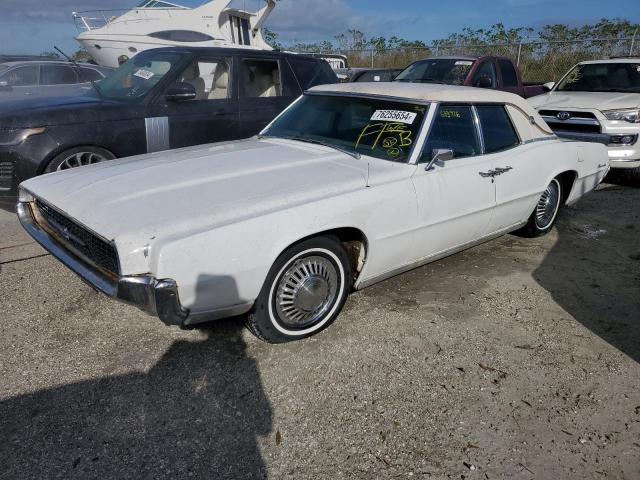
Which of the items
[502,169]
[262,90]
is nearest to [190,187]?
[502,169]

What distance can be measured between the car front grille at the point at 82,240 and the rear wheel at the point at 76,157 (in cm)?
163

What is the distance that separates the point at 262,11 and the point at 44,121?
1250 cm

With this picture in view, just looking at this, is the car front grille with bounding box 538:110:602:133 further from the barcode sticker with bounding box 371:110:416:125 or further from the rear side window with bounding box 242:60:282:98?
the barcode sticker with bounding box 371:110:416:125

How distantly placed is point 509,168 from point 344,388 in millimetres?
2429

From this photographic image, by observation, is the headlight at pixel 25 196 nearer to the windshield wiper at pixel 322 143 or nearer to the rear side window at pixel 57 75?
the windshield wiper at pixel 322 143

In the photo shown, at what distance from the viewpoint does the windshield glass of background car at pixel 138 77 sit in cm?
564

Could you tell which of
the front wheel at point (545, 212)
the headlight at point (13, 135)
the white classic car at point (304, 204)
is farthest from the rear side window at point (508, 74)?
the headlight at point (13, 135)

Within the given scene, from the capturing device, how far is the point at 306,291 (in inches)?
127

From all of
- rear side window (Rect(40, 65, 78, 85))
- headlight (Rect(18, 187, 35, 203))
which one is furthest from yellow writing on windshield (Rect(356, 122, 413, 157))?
rear side window (Rect(40, 65, 78, 85))

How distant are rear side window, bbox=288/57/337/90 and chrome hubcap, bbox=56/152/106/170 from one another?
2745mm

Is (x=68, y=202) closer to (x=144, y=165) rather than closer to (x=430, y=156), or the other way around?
(x=144, y=165)

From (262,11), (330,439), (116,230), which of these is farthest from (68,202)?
(262,11)

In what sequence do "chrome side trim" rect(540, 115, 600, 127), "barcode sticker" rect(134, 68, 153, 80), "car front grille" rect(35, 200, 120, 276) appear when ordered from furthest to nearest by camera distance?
"chrome side trim" rect(540, 115, 600, 127) → "barcode sticker" rect(134, 68, 153, 80) → "car front grille" rect(35, 200, 120, 276)

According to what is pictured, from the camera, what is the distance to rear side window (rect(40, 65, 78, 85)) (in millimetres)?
10273
